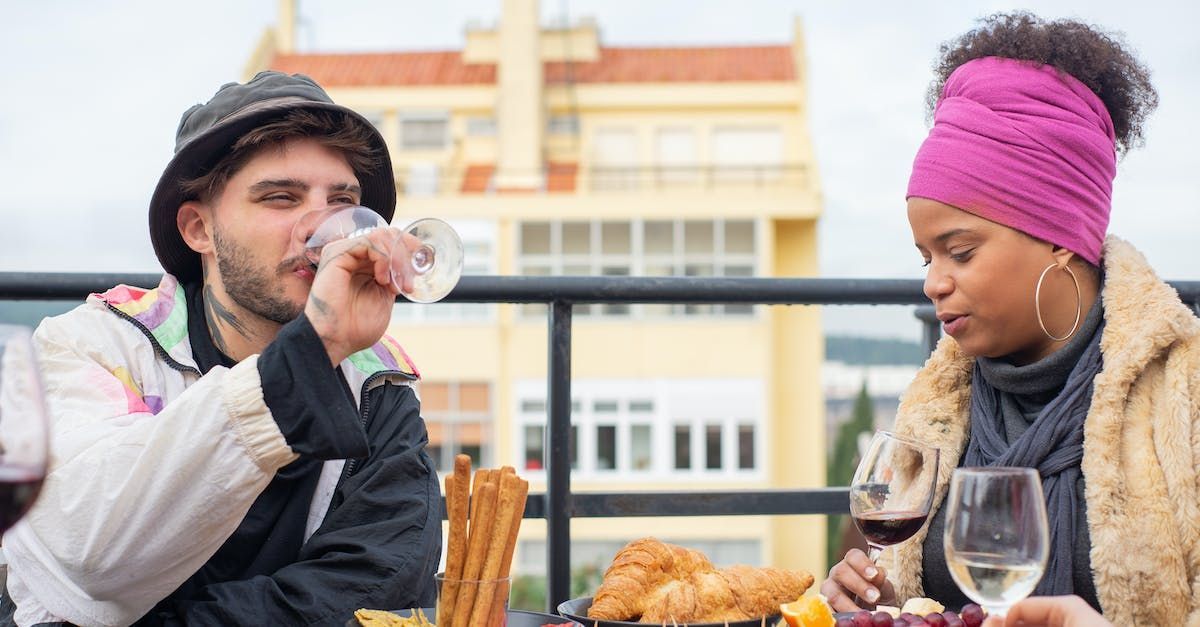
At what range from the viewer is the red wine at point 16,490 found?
0.91 metres

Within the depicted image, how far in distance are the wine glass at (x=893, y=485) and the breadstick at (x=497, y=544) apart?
0.43 m

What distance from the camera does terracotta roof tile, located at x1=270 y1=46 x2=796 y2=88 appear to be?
51312 millimetres

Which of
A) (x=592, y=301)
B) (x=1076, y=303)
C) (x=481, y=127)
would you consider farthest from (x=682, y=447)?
(x=1076, y=303)

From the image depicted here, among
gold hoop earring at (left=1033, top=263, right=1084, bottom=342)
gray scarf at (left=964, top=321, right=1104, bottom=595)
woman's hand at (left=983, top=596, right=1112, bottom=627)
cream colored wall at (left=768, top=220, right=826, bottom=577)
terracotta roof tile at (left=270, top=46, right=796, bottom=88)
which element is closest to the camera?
woman's hand at (left=983, top=596, right=1112, bottom=627)

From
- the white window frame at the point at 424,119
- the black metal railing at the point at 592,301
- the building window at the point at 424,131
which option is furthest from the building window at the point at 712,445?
the black metal railing at the point at 592,301

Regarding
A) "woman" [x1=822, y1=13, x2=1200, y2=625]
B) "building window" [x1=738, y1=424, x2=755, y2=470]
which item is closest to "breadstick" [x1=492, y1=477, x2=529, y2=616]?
"woman" [x1=822, y1=13, x2=1200, y2=625]

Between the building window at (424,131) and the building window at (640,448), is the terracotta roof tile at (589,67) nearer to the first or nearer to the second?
the building window at (424,131)

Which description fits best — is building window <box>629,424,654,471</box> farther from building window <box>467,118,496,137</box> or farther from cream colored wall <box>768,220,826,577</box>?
building window <box>467,118,496,137</box>

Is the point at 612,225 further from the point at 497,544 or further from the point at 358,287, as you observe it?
the point at 497,544

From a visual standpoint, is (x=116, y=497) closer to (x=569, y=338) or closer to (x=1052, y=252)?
(x=569, y=338)

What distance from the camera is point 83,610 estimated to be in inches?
55.1

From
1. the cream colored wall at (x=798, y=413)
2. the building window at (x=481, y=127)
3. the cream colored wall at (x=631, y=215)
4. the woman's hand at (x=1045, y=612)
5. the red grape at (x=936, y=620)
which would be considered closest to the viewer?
the woman's hand at (x=1045, y=612)

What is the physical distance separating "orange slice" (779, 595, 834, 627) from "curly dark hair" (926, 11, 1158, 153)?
93 cm

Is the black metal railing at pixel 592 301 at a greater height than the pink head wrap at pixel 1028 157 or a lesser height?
lesser
